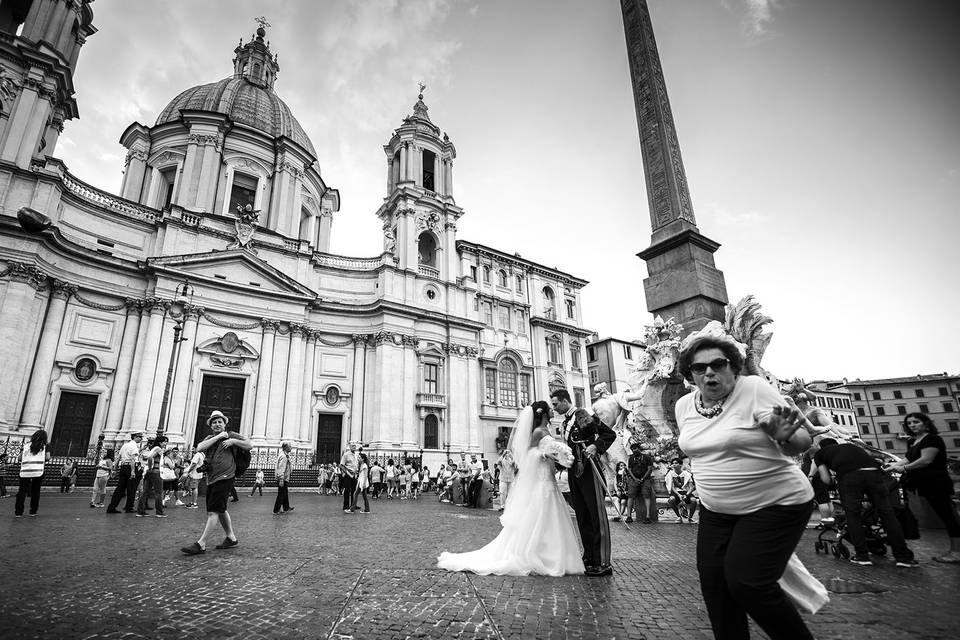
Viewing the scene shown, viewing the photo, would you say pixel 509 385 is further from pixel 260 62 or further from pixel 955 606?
pixel 260 62

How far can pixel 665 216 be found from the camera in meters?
10.3


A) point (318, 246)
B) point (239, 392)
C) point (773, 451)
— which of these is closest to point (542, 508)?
point (773, 451)

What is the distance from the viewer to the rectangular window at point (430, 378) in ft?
99.1

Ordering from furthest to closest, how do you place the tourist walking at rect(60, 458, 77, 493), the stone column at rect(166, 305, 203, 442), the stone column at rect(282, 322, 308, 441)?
the stone column at rect(282, 322, 308, 441) → the stone column at rect(166, 305, 203, 442) → the tourist walking at rect(60, 458, 77, 493)

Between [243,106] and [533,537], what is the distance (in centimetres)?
3878

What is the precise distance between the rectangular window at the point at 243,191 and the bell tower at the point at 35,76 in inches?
339

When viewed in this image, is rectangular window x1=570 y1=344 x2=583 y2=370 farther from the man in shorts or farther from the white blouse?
the white blouse

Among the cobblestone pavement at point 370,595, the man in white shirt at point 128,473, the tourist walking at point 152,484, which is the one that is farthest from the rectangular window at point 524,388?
the cobblestone pavement at point 370,595

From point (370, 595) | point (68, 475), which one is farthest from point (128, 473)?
point (370, 595)

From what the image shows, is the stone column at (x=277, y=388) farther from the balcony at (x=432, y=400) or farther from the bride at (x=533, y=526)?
the bride at (x=533, y=526)

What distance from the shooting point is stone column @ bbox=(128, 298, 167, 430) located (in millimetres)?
21641

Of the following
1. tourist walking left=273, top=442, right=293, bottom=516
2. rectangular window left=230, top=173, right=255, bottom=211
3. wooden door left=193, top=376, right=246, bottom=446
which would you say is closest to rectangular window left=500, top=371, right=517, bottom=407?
wooden door left=193, top=376, right=246, bottom=446

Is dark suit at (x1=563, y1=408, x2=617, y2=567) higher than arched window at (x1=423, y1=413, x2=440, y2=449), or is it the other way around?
arched window at (x1=423, y1=413, x2=440, y2=449)

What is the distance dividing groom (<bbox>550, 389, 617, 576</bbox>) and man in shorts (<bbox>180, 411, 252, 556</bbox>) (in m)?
4.18
